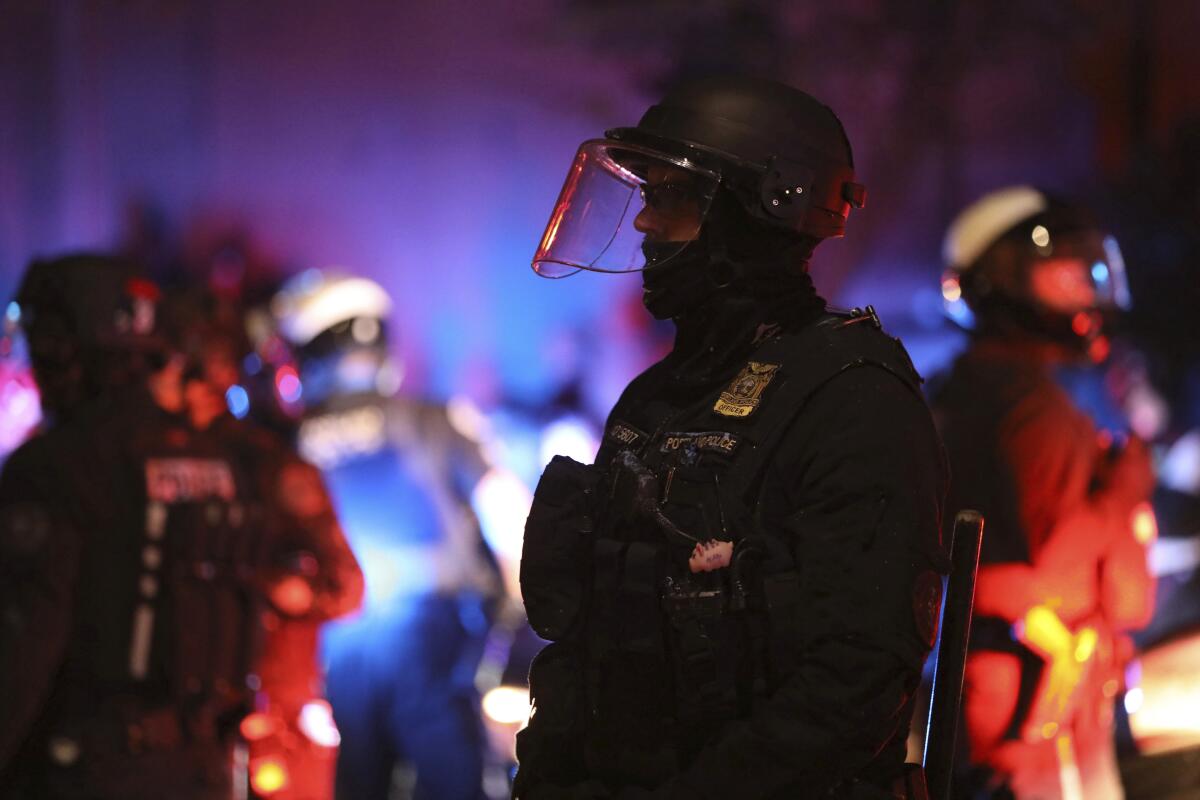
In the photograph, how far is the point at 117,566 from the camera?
137 inches

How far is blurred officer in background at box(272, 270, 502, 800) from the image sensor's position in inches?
201

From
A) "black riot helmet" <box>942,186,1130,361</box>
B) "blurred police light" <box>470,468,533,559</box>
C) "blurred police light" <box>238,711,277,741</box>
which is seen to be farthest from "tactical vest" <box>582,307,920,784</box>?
"blurred police light" <box>470,468,533,559</box>

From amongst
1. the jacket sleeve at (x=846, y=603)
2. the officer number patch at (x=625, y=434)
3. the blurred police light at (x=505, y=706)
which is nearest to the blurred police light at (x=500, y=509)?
the blurred police light at (x=505, y=706)

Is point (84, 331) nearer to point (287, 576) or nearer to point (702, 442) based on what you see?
point (287, 576)

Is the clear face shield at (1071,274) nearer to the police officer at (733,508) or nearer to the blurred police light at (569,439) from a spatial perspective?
the police officer at (733,508)

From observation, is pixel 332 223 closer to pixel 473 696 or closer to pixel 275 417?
pixel 275 417

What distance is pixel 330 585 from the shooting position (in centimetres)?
447

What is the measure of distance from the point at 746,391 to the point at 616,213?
480 millimetres

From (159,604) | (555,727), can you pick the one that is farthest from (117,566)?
(555,727)

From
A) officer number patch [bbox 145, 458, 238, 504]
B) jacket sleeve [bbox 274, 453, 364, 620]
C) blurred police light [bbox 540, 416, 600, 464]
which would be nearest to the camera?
officer number patch [bbox 145, 458, 238, 504]

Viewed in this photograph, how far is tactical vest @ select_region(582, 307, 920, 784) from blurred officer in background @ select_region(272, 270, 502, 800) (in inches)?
121

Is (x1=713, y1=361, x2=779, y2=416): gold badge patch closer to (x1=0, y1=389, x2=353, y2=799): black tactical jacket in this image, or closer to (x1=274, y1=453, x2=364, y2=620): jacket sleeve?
(x1=0, y1=389, x2=353, y2=799): black tactical jacket

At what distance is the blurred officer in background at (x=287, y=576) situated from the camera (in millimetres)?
4164

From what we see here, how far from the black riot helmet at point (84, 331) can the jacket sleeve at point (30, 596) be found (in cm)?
43
